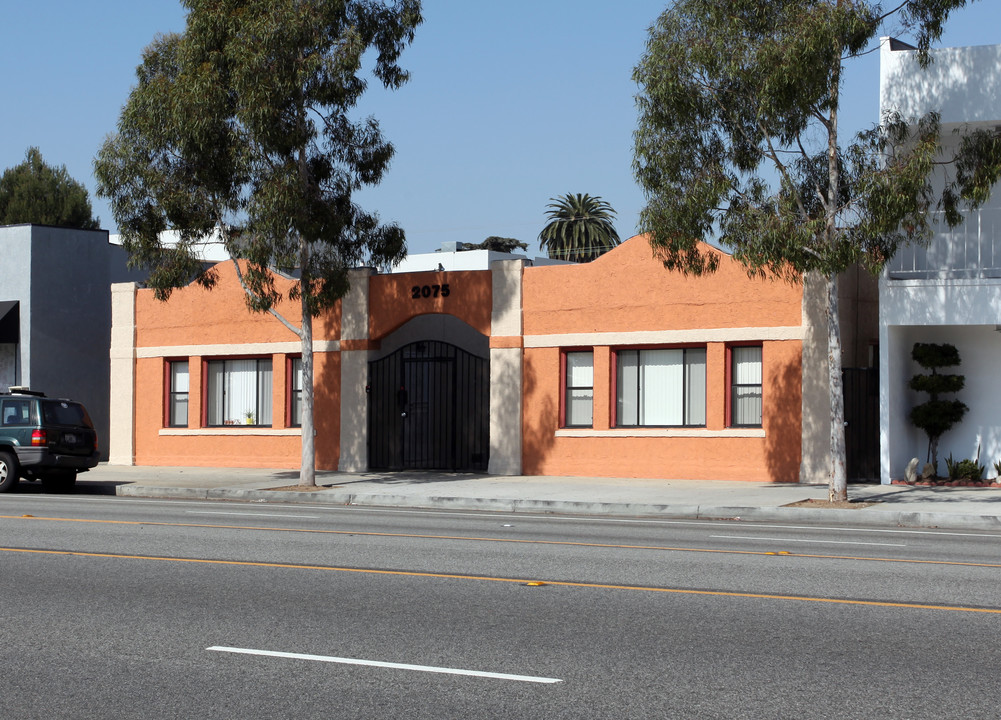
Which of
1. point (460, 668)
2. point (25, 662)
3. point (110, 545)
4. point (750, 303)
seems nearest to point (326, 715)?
point (460, 668)

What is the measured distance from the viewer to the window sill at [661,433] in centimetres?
2341

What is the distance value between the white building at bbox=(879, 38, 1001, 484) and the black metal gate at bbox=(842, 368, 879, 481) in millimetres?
582

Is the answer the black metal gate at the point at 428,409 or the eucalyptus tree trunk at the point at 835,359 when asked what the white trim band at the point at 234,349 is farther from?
the eucalyptus tree trunk at the point at 835,359

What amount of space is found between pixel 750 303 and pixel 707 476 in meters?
3.52

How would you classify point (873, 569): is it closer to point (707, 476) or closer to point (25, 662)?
point (25, 662)

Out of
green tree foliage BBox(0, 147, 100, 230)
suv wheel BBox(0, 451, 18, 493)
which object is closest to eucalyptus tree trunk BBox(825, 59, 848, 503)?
suv wheel BBox(0, 451, 18, 493)

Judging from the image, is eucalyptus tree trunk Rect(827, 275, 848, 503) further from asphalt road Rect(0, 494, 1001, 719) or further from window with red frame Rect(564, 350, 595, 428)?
window with red frame Rect(564, 350, 595, 428)

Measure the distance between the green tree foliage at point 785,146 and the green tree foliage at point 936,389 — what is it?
376 cm

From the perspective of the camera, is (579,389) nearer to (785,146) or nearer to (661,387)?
(661,387)

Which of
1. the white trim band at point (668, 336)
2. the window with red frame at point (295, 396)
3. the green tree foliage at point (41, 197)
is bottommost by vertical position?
the window with red frame at point (295, 396)

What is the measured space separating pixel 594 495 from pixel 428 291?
778 centimetres

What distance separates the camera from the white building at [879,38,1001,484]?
21.1 metres

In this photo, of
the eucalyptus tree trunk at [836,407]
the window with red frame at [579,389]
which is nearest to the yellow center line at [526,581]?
the eucalyptus tree trunk at [836,407]

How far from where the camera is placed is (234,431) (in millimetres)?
29406
